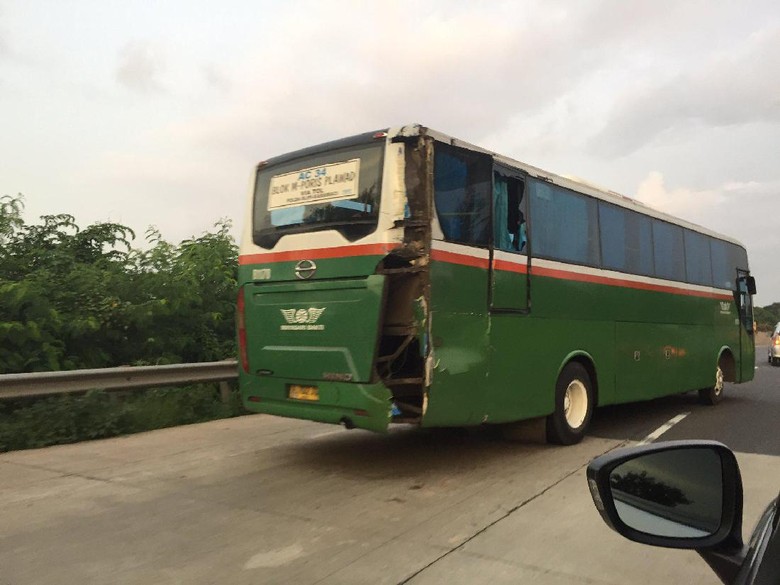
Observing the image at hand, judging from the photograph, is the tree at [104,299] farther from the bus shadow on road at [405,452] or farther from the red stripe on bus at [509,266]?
the red stripe on bus at [509,266]

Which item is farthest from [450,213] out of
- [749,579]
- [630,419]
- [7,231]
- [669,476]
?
[7,231]

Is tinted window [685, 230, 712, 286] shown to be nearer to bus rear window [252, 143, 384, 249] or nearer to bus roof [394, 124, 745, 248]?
bus roof [394, 124, 745, 248]

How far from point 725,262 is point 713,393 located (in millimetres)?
2551

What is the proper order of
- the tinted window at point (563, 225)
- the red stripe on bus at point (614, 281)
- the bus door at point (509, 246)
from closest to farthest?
the bus door at point (509, 246), the tinted window at point (563, 225), the red stripe on bus at point (614, 281)

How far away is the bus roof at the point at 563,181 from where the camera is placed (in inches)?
233

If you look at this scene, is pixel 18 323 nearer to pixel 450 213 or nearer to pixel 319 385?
pixel 319 385

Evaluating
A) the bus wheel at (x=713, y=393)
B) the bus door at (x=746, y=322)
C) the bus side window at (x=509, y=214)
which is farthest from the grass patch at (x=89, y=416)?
the bus door at (x=746, y=322)

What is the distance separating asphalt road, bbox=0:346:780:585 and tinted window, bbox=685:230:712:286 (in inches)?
134

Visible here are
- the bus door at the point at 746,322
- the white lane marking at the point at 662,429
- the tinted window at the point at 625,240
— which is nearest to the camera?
the white lane marking at the point at 662,429

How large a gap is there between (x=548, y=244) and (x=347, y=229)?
2555 millimetres

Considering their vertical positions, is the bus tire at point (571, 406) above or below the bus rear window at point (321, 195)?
below

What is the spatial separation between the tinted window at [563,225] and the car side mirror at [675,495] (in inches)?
214

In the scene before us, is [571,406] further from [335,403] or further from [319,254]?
[319,254]

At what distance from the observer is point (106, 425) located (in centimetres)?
799
